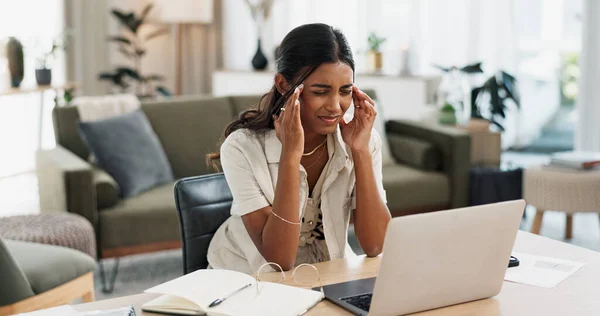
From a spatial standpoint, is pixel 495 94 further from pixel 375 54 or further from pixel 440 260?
pixel 440 260

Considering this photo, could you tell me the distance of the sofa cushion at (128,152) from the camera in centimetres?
369

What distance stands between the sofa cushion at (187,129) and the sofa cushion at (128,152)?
0.14 m

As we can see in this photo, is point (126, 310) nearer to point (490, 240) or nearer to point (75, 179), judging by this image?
point (490, 240)

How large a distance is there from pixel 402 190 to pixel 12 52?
2771mm

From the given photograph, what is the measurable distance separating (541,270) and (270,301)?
603mm

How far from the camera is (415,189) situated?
409cm

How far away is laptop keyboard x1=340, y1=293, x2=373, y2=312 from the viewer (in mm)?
1512

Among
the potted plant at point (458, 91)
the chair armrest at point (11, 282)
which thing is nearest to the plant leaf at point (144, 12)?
the potted plant at point (458, 91)

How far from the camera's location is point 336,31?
2016 millimetres

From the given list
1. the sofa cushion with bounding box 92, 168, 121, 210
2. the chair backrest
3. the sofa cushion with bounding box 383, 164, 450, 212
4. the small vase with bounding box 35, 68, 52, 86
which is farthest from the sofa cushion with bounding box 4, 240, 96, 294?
the small vase with bounding box 35, 68, 52, 86

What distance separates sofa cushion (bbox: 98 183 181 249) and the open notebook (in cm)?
199

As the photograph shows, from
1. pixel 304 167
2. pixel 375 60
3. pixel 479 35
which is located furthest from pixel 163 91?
pixel 304 167

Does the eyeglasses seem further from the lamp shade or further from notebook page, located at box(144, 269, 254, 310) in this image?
the lamp shade

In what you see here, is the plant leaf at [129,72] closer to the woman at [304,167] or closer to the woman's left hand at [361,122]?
the woman at [304,167]
